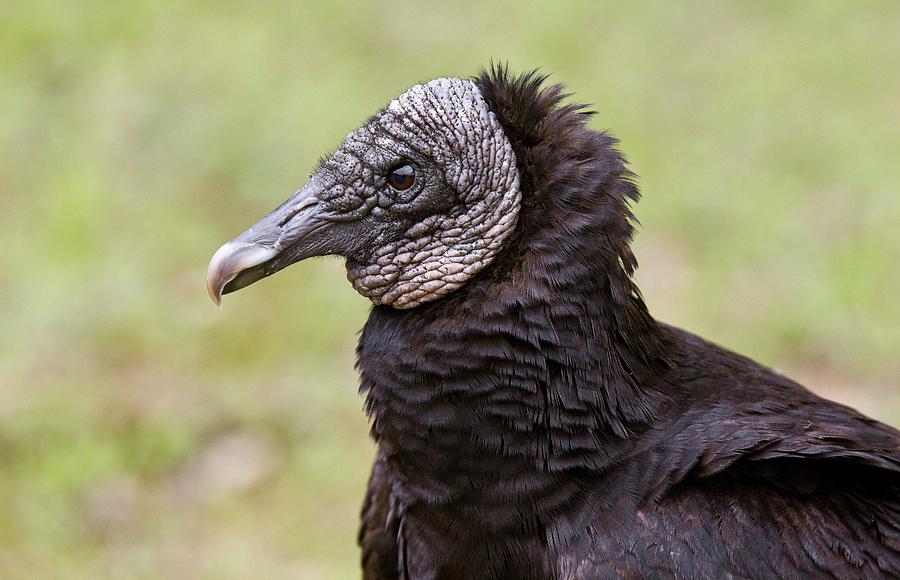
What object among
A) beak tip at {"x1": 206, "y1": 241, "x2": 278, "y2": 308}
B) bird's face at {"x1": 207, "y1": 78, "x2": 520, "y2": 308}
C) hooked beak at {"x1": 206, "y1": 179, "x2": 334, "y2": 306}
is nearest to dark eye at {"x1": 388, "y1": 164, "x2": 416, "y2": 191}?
bird's face at {"x1": 207, "y1": 78, "x2": 520, "y2": 308}

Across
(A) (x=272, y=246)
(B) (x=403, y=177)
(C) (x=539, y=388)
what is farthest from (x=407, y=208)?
(C) (x=539, y=388)

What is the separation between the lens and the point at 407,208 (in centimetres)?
313

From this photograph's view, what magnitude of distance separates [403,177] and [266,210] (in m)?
3.90

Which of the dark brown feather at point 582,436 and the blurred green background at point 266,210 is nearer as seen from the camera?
the dark brown feather at point 582,436

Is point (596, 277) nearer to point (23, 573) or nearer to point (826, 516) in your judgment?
point (826, 516)

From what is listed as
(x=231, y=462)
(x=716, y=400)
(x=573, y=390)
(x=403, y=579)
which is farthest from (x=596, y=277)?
(x=231, y=462)

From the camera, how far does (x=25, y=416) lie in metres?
5.32

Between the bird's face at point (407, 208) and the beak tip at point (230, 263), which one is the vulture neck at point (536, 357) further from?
the beak tip at point (230, 263)

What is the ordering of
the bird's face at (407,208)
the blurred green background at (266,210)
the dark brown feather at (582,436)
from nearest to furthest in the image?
the dark brown feather at (582,436) < the bird's face at (407,208) < the blurred green background at (266,210)

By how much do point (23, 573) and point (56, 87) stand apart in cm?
401

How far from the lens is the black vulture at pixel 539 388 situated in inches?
115

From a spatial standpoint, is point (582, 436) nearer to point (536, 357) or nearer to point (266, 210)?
point (536, 357)

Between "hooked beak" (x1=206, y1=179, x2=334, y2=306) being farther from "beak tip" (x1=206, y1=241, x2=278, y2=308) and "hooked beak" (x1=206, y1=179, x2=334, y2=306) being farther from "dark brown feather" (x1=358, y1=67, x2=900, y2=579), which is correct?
"dark brown feather" (x1=358, y1=67, x2=900, y2=579)

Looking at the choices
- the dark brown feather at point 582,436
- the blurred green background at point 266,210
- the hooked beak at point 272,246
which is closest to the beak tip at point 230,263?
the hooked beak at point 272,246
